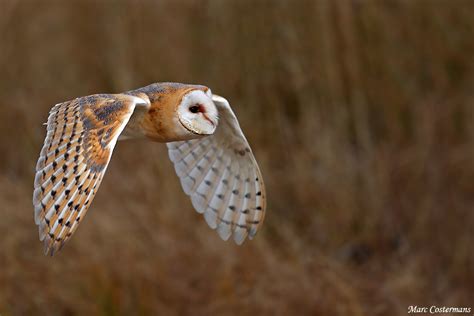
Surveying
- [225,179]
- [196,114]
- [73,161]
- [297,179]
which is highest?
[297,179]

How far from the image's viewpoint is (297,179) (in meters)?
9.36

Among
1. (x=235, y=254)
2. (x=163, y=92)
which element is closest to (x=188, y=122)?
(x=163, y=92)

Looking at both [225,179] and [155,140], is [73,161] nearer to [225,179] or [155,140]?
Answer: [155,140]

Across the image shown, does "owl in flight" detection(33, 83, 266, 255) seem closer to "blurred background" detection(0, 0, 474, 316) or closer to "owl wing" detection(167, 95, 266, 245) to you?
"owl wing" detection(167, 95, 266, 245)

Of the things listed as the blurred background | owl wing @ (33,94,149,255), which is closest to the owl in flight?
owl wing @ (33,94,149,255)

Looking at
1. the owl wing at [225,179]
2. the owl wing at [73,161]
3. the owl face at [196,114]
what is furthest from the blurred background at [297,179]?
the owl wing at [73,161]

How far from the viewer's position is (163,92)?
16.0 feet

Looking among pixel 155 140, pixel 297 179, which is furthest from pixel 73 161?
pixel 297 179

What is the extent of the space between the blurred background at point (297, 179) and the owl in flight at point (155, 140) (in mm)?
2863

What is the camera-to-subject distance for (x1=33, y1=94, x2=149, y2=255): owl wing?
403 centimetres

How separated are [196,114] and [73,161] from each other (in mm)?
771

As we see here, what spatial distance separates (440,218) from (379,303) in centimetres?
130

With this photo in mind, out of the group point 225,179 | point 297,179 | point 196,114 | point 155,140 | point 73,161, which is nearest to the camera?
point 73,161

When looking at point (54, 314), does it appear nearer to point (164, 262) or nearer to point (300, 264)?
point (164, 262)
